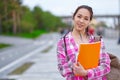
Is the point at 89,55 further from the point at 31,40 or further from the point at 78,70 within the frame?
the point at 31,40

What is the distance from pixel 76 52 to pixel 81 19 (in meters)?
0.28

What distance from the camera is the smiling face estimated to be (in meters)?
3.82

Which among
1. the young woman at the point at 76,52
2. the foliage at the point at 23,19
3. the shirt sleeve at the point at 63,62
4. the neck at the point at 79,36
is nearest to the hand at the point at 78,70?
the young woman at the point at 76,52

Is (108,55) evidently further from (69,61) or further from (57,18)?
(57,18)

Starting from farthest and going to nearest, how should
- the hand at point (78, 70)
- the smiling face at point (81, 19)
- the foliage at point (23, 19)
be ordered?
the foliage at point (23, 19) < the smiling face at point (81, 19) < the hand at point (78, 70)

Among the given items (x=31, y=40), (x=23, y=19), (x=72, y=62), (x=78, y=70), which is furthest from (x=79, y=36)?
(x=23, y=19)

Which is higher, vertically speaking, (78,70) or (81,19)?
(81,19)

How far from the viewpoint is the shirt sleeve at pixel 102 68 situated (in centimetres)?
371

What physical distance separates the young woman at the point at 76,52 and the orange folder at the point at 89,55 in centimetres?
5

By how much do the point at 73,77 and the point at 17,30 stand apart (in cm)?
9414

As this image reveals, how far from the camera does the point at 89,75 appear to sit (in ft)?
12.1

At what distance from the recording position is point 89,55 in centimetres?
369

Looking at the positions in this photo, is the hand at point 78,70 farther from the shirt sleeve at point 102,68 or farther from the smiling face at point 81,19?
the smiling face at point 81,19

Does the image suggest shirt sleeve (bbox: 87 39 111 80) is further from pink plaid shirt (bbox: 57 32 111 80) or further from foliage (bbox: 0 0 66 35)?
foliage (bbox: 0 0 66 35)
